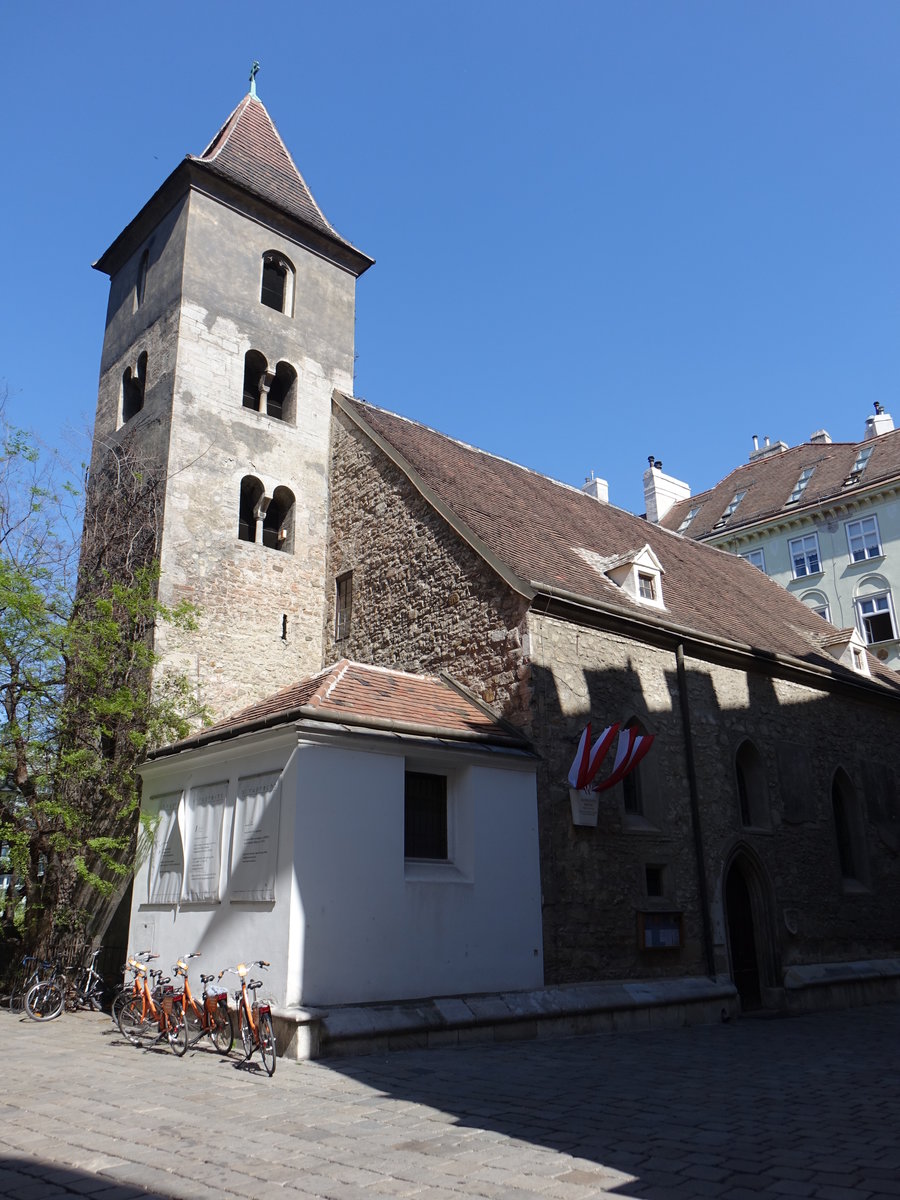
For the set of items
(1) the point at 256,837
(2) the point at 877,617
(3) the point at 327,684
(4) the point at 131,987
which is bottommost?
(4) the point at 131,987

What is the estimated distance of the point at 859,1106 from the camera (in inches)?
287

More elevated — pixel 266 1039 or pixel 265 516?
pixel 265 516

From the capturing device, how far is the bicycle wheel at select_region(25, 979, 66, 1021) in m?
13.2

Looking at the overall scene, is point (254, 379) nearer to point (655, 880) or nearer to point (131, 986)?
point (131, 986)

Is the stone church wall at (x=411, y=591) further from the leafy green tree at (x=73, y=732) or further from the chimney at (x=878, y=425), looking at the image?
the chimney at (x=878, y=425)

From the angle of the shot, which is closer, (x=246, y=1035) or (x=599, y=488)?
(x=246, y=1035)

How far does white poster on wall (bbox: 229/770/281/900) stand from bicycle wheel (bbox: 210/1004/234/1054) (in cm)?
127

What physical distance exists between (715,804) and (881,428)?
95.3 ft

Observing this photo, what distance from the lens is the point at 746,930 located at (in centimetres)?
1661

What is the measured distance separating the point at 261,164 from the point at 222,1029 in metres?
20.2

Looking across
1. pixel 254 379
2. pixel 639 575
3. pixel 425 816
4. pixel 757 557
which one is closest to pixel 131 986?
pixel 425 816

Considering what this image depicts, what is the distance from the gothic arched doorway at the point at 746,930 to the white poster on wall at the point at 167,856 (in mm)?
9083

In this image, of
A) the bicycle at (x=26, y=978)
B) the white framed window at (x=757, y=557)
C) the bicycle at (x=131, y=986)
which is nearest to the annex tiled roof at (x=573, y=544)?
the bicycle at (x=131, y=986)

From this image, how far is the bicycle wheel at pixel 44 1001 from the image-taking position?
43.3 feet
